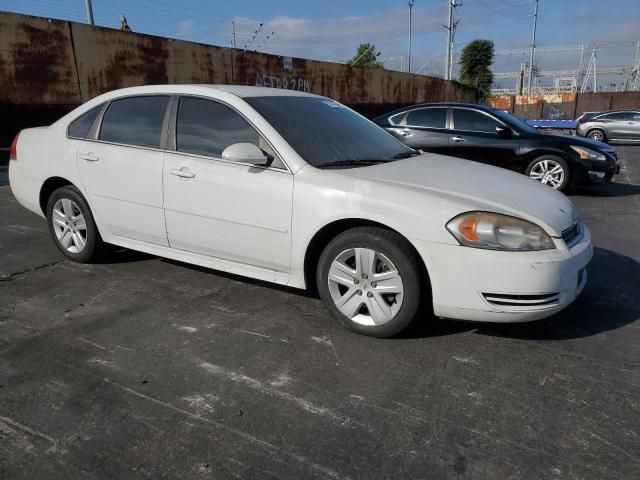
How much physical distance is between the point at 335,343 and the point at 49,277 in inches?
102

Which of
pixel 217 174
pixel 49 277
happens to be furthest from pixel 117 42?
pixel 217 174

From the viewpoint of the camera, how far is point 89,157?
4.12 m

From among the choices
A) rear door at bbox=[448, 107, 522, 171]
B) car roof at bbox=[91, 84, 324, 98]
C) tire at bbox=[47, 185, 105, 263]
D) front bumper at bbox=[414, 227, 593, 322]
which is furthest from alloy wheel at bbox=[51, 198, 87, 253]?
rear door at bbox=[448, 107, 522, 171]

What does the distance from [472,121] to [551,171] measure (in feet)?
4.83

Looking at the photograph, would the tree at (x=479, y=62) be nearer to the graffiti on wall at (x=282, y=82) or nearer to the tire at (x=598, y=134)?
the tire at (x=598, y=134)

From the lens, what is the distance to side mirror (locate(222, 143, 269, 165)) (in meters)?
3.19

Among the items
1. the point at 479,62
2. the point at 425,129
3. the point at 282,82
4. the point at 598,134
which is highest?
the point at 479,62

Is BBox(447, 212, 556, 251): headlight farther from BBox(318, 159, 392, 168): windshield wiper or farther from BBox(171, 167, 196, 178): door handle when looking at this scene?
BBox(171, 167, 196, 178): door handle

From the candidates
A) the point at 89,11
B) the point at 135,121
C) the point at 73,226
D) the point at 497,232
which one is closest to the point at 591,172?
the point at 497,232

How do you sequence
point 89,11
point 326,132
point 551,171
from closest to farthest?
point 326,132
point 551,171
point 89,11

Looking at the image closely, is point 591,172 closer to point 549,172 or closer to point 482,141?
point 549,172

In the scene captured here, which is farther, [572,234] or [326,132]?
[326,132]

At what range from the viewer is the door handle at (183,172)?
354 cm

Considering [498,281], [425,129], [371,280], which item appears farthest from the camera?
[425,129]
